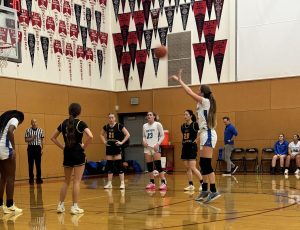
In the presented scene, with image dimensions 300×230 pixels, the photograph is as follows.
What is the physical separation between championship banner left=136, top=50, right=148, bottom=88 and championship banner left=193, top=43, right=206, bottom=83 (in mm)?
2358

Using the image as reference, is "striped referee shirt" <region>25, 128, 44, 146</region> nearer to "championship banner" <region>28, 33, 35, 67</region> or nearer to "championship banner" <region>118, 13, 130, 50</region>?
"championship banner" <region>28, 33, 35, 67</region>

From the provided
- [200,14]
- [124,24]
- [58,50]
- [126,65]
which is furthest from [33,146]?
[200,14]

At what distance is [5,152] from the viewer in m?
7.46

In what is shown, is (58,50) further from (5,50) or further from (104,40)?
(5,50)

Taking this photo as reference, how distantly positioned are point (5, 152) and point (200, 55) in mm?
11851

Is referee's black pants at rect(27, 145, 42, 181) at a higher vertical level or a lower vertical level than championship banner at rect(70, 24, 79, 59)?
lower

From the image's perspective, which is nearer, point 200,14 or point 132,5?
point 200,14

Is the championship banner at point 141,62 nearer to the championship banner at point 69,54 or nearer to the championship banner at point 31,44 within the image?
the championship banner at point 69,54

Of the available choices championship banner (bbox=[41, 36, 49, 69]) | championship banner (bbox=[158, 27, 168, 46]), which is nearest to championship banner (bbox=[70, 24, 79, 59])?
championship banner (bbox=[41, 36, 49, 69])

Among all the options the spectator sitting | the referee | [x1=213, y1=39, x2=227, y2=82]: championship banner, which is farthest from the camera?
[x1=213, y1=39, x2=227, y2=82]: championship banner

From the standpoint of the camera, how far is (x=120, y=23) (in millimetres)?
19922

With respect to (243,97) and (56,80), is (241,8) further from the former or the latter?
(56,80)

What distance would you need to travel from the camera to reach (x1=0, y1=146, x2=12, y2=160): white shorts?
24.4 ft

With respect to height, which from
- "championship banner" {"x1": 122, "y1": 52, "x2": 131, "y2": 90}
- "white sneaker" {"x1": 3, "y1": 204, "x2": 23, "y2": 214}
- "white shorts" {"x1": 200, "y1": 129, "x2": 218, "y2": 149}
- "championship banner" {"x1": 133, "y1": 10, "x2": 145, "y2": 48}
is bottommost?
"white sneaker" {"x1": 3, "y1": 204, "x2": 23, "y2": 214}
